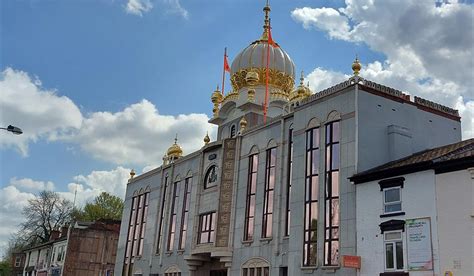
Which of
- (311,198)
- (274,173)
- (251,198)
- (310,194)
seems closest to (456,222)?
(311,198)

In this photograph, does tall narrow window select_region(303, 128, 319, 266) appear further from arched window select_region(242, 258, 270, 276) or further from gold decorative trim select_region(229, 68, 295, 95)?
gold decorative trim select_region(229, 68, 295, 95)

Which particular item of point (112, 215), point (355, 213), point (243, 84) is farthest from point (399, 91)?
point (112, 215)

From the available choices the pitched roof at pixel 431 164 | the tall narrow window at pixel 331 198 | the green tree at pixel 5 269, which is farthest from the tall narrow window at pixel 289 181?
the green tree at pixel 5 269

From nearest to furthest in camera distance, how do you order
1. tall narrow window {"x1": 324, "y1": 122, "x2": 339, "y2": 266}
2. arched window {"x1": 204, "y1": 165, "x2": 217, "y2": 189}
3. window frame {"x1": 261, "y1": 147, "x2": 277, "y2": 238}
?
tall narrow window {"x1": 324, "y1": 122, "x2": 339, "y2": 266}, window frame {"x1": 261, "y1": 147, "x2": 277, "y2": 238}, arched window {"x1": 204, "y1": 165, "x2": 217, "y2": 189}

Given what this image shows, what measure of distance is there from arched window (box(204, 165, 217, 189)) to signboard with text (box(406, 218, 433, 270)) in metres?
19.0

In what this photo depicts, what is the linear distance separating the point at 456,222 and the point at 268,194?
45.8 ft

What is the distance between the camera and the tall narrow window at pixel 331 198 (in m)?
26.9

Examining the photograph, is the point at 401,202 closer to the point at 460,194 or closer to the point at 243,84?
the point at 460,194

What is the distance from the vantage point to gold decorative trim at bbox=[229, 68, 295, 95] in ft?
149

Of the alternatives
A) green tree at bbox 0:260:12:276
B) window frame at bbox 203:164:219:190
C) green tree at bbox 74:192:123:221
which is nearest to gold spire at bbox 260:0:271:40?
window frame at bbox 203:164:219:190

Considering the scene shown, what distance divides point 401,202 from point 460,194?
9.55 feet

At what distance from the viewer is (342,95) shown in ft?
94.8

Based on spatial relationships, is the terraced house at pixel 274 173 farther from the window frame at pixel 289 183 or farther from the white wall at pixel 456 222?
the white wall at pixel 456 222

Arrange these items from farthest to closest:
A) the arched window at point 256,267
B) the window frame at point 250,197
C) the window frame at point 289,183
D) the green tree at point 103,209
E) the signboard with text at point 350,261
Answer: the green tree at point 103,209, the window frame at point 250,197, the arched window at point 256,267, the window frame at point 289,183, the signboard with text at point 350,261
